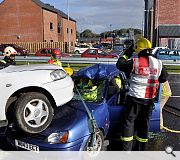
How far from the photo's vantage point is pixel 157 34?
151 feet

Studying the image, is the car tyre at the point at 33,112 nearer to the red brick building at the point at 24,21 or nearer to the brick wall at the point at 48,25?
the red brick building at the point at 24,21

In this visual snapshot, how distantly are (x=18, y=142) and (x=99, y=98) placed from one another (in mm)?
1556

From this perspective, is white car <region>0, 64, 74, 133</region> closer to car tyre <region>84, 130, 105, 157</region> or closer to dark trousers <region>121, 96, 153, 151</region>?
car tyre <region>84, 130, 105, 157</region>

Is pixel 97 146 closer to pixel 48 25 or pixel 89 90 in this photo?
pixel 89 90

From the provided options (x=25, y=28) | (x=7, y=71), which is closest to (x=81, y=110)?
(x=7, y=71)

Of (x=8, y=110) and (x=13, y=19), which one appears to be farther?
(x=13, y=19)

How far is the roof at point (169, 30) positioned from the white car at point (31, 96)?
42.6 metres

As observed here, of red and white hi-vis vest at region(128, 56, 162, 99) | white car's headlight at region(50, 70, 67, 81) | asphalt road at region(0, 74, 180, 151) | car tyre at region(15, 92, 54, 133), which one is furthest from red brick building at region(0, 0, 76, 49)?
red and white hi-vis vest at region(128, 56, 162, 99)

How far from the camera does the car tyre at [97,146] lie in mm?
4406

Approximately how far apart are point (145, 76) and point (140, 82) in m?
0.12

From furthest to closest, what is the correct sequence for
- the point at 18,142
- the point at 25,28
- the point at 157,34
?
the point at 25,28 → the point at 157,34 → the point at 18,142

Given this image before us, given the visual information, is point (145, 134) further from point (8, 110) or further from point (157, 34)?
point (157, 34)

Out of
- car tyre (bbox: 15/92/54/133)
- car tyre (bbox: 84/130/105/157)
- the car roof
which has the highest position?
the car roof

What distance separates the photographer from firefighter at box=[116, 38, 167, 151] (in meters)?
4.75
